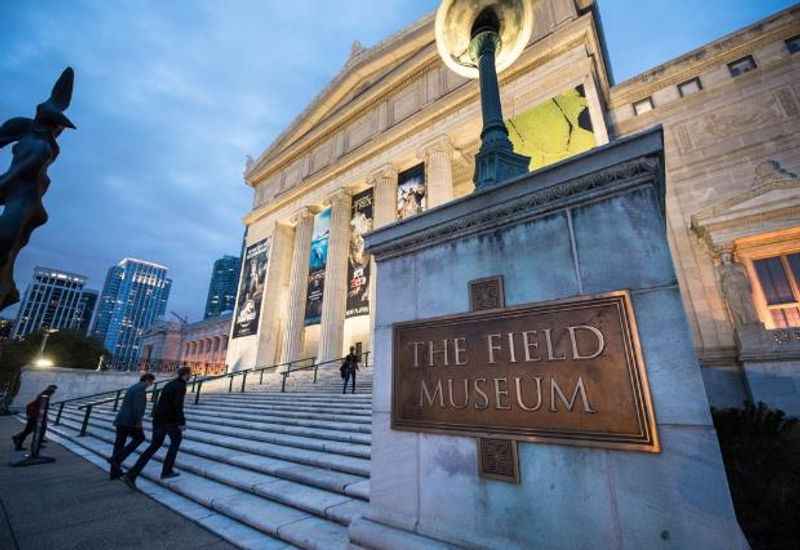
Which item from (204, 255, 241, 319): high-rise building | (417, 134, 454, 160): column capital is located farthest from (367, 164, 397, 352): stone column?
(204, 255, 241, 319): high-rise building

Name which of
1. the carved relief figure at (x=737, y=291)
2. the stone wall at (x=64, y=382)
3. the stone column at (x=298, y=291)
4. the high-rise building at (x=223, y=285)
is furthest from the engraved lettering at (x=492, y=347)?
the high-rise building at (x=223, y=285)

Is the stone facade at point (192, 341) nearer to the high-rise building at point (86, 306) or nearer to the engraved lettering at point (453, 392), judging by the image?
the high-rise building at point (86, 306)

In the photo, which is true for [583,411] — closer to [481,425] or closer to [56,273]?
[481,425]

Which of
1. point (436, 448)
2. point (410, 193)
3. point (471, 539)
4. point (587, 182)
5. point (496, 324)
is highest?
point (410, 193)

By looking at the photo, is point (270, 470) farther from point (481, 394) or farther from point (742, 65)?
point (742, 65)

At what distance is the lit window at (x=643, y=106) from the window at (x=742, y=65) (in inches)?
94.0

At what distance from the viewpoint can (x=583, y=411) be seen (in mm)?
1739

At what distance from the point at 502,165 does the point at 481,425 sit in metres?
1.94

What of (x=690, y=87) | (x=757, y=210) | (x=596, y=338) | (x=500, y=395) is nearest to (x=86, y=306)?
(x=500, y=395)

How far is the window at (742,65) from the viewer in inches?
477

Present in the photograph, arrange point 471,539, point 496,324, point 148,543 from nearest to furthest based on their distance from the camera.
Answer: point 471,539
point 496,324
point 148,543

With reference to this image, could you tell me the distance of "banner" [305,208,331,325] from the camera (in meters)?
21.5

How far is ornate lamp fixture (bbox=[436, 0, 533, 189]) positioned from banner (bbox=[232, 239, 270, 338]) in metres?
23.7

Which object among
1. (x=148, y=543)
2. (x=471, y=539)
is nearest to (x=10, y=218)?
(x=148, y=543)
